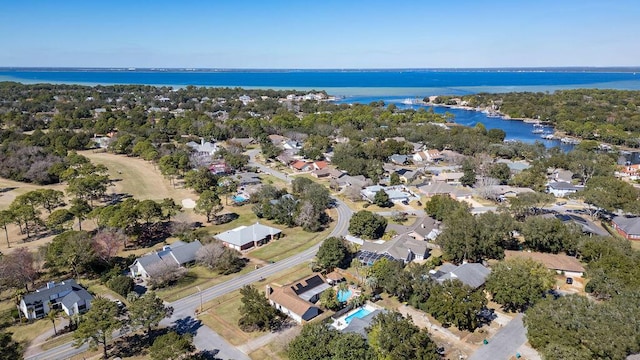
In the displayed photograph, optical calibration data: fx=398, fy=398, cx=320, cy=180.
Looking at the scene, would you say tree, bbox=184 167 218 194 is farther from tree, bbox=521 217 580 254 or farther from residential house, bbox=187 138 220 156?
tree, bbox=521 217 580 254

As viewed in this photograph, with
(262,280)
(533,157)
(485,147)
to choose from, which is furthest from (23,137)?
(533,157)

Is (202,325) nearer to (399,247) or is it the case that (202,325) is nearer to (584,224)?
(399,247)

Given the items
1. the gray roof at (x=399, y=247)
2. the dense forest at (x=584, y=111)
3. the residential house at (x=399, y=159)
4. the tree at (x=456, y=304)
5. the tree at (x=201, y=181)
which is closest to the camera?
the tree at (x=456, y=304)

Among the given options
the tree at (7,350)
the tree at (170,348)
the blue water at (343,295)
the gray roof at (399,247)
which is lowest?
the blue water at (343,295)

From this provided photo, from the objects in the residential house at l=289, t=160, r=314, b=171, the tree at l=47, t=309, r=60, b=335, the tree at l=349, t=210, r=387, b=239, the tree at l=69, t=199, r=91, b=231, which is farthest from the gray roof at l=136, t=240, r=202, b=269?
the residential house at l=289, t=160, r=314, b=171

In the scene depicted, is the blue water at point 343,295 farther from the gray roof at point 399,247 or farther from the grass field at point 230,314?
the gray roof at point 399,247

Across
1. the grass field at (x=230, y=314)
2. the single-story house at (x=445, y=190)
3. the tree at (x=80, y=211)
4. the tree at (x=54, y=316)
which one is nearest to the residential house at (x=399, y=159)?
the single-story house at (x=445, y=190)
